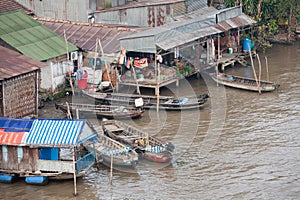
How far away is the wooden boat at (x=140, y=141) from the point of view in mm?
22531

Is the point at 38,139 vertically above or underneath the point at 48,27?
underneath

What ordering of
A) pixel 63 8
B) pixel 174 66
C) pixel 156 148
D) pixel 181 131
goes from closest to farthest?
1. pixel 156 148
2. pixel 181 131
3. pixel 174 66
4. pixel 63 8

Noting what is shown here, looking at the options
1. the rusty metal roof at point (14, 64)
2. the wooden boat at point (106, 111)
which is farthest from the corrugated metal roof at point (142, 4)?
the rusty metal roof at point (14, 64)

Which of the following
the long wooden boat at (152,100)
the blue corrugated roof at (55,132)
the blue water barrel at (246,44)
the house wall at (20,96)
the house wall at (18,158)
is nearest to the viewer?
the blue corrugated roof at (55,132)

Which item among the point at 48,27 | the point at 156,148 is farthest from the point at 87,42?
the point at 156,148

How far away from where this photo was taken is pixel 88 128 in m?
21.4

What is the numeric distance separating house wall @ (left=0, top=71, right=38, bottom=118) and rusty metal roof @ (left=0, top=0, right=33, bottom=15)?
8.06 m

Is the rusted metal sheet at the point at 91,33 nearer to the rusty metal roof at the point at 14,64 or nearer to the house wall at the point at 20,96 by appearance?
the rusty metal roof at the point at 14,64

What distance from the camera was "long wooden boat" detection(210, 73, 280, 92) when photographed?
2956cm

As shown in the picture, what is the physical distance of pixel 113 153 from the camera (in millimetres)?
22375

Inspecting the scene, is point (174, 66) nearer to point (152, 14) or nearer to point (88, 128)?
point (152, 14)

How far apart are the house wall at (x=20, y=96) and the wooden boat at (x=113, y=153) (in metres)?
3.42

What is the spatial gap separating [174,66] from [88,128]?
1045 centimetres

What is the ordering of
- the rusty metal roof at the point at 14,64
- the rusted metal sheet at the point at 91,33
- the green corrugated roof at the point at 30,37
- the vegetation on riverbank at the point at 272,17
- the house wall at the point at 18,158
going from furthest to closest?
the vegetation on riverbank at the point at 272,17, the rusted metal sheet at the point at 91,33, the green corrugated roof at the point at 30,37, the rusty metal roof at the point at 14,64, the house wall at the point at 18,158
